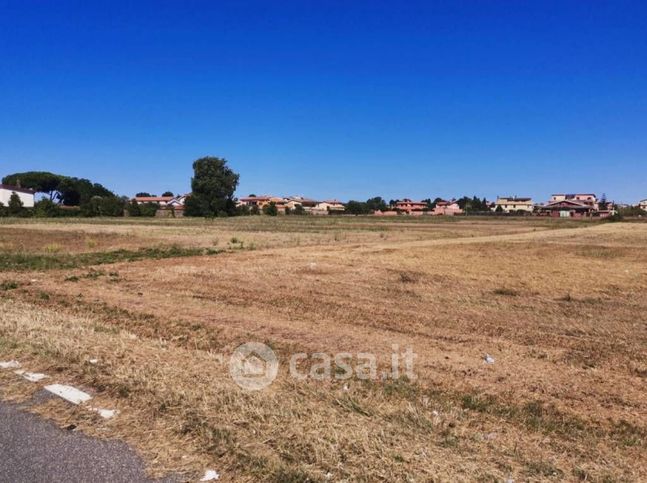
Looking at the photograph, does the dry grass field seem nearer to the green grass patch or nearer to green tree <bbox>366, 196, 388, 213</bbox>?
the green grass patch

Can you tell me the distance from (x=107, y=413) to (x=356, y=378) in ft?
7.31

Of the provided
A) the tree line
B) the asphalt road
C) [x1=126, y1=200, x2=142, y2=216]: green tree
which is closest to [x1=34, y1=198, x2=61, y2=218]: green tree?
the tree line

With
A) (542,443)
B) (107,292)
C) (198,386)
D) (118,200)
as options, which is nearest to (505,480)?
(542,443)

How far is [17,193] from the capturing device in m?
101

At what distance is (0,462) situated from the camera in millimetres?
2975

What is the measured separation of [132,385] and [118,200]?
9089 cm

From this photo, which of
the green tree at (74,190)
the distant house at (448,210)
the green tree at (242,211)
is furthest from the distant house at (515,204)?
the green tree at (74,190)

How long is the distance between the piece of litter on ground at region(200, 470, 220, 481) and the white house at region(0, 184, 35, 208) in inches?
4253

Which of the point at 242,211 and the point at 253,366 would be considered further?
the point at 242,211

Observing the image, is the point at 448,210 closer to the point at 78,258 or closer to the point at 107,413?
the point at 78,258

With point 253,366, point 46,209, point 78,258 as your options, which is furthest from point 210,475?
point 46,209

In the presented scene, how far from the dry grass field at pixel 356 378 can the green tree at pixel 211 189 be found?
81.4m

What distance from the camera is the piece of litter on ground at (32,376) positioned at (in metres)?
4.28

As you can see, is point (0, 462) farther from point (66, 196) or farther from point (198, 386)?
point (66, 196)
